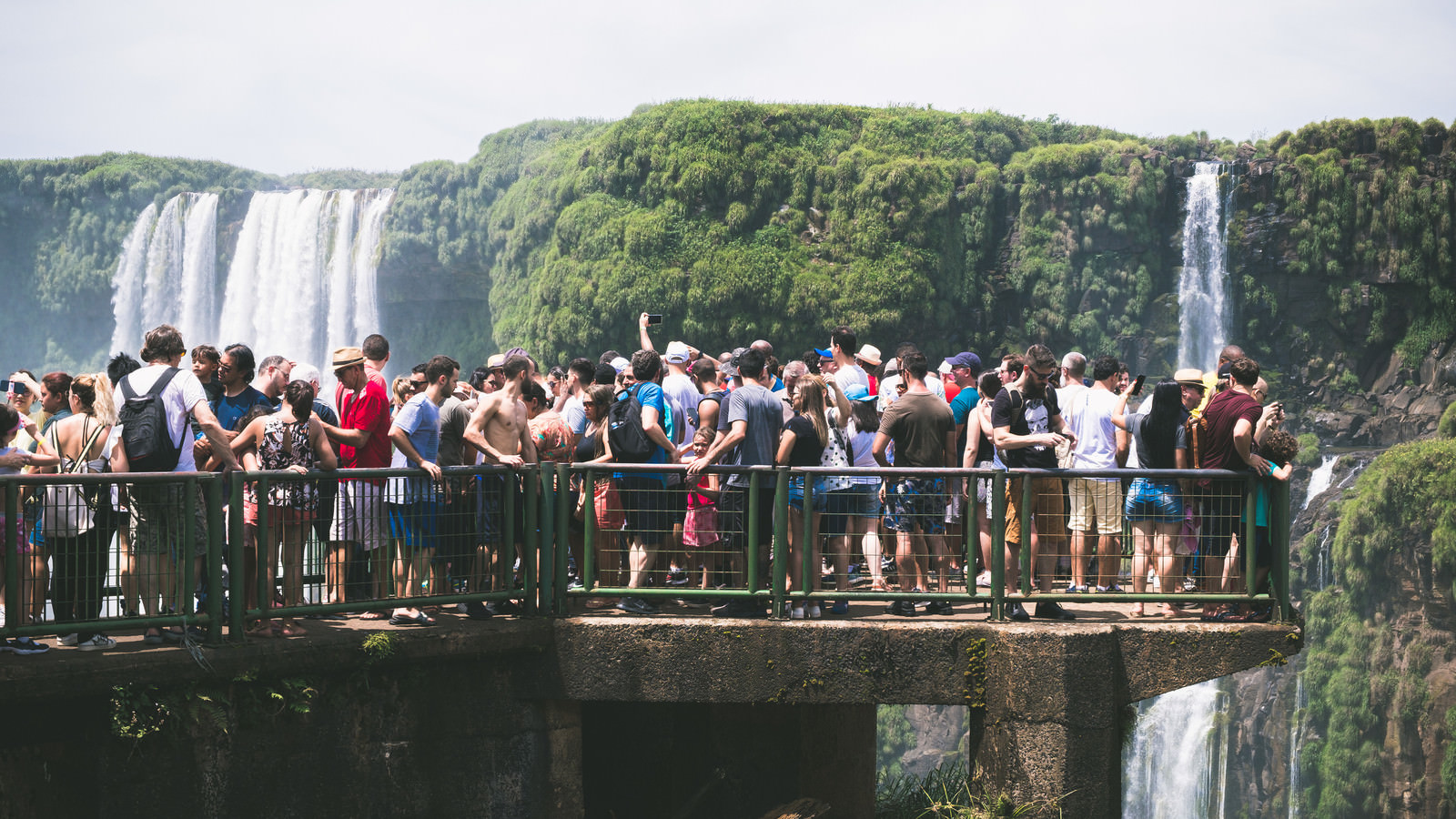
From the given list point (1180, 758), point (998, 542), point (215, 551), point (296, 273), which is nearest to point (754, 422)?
point (998, 542)

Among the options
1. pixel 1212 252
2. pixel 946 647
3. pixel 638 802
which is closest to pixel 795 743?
pixel 638 802

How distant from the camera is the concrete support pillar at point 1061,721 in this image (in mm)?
6992

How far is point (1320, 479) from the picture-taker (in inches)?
1678

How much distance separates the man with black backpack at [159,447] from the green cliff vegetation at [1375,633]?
38.5m

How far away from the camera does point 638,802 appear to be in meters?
8.91

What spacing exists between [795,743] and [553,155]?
1948 inches

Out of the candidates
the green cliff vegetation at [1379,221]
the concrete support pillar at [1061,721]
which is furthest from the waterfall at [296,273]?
the concrete support pillar at [1061,721]

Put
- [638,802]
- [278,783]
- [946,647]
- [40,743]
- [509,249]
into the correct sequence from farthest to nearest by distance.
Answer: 1. [509,249]
2. [638,802]
3. [946,647]
4. [278,783]
5. [40,743]

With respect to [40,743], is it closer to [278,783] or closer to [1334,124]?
[278,783]

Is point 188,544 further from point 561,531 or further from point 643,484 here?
point 643,484

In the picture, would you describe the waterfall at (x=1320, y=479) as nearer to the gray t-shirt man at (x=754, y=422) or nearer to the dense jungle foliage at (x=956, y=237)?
the dense jungle foliage at (x=956, y=237)

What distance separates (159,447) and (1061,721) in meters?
4.98

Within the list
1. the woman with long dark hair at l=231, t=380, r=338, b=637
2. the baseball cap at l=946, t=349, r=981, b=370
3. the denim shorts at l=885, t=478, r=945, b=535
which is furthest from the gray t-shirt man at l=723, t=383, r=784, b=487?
the baseball cap at l=946, t=349, r=981, b=370

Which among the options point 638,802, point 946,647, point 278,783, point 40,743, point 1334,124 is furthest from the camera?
point 1334,124
